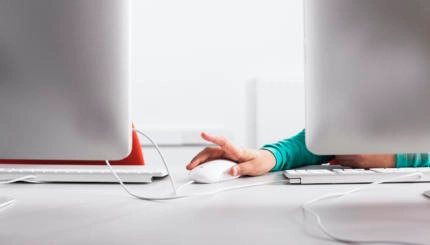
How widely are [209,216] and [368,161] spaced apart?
63cm

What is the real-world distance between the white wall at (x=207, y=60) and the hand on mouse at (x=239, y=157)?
134 centimetres

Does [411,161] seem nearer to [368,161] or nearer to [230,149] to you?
[368,161]

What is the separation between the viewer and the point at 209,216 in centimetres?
55

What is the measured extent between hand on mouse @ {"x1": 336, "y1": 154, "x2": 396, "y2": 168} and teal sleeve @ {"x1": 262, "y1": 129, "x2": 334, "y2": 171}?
0.10 metres

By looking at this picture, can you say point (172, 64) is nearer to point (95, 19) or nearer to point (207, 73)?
point (207, 73)

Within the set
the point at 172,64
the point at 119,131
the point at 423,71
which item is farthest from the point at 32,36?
the point at 172,64

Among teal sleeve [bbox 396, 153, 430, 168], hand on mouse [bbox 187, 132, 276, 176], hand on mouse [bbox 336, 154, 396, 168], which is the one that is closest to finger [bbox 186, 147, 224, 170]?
hand on mouse [bbox 187, 132, 276, 176]

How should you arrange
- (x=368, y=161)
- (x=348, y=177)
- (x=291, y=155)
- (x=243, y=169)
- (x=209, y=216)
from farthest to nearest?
(x=291, y=155) < (x=368, y=161) < (x=243, y=169) < (x=348, y=177) < (x=209, y=216)

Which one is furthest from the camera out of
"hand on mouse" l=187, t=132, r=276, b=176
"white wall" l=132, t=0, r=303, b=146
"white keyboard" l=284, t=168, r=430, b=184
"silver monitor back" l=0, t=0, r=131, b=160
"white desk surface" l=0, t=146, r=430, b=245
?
"white wall" l=132, t=0, r=303, b=146

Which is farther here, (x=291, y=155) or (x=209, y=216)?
(x=291, y=155)

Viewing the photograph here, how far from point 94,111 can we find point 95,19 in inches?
5.2

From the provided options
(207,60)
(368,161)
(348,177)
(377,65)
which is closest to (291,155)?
(368,161)

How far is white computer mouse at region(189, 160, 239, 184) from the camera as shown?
2.82 ft

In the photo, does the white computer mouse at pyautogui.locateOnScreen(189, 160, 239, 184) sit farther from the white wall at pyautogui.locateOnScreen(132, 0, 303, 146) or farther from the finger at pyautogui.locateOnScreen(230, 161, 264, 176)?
the white wall at pyautogui.locateOnScreen(132, 0, 303, 146)
